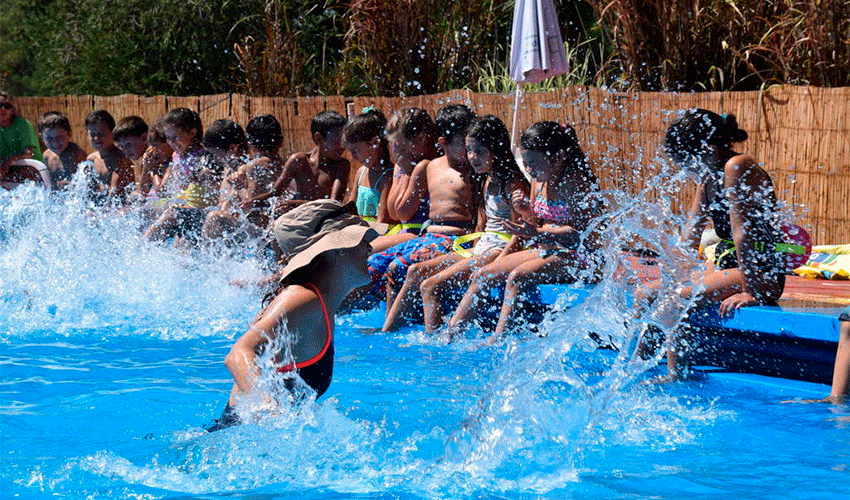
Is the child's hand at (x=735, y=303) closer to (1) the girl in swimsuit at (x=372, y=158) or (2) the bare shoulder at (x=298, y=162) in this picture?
(1) the girl in swimsuit at (x=372, y=158)

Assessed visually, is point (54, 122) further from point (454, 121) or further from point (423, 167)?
point (454, 121)

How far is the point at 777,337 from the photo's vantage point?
232 inches

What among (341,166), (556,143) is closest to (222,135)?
(341,166)

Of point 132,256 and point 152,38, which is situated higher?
point 152,38

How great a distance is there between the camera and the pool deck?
571cm

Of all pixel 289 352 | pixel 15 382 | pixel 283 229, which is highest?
pixel 283 229

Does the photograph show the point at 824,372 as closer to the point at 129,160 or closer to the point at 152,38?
the point at 129,160

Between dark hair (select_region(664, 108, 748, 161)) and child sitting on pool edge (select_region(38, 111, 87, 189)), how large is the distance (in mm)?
8388

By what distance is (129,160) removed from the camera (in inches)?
478

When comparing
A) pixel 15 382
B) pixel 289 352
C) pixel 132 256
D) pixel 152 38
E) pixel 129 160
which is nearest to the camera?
pixel 289 352

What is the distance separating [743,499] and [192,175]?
25.1ft

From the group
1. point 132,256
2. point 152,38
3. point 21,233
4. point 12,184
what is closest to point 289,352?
point 132,256

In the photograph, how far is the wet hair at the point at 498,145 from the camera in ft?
24.7

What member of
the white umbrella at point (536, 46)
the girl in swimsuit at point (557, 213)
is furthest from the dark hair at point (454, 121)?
the white umbrella at point (536, 46)
